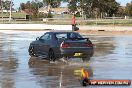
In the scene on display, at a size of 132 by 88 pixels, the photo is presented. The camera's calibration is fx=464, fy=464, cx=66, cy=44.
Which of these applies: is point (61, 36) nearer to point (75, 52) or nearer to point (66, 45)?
point (66, 45)

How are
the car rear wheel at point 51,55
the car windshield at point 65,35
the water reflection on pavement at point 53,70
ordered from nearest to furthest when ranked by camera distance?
the water reflection on pavement at point 53,70
the car rear wheel at point 51,55
the car windshield at point 65,35

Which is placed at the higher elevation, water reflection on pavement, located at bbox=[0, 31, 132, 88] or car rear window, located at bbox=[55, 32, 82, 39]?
car rear window, located at bbox=[55, 32, 82, 39]

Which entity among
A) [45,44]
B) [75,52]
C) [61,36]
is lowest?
[75,52]

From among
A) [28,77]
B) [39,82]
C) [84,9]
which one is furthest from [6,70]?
[84,9]

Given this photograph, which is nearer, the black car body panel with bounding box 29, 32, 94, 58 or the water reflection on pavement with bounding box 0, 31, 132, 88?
the water reflection on pavement with bounding box 0, 31, 132, 88

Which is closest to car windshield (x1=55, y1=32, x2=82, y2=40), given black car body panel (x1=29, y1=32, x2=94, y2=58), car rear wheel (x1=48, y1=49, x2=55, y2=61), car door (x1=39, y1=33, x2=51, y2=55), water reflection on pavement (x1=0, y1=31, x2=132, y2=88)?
black car body panel (x1=29, y1=32, x2=94, y2=58)

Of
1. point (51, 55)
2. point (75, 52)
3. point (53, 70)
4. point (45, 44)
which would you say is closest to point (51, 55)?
point (51, 55)

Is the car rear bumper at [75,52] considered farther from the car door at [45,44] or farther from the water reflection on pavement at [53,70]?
the car door at [45,44]

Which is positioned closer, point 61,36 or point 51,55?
point 51,55

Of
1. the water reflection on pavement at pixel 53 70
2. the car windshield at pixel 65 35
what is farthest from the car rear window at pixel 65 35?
the water reflection on pavement at pixel 53 70

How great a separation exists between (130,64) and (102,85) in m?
6.87

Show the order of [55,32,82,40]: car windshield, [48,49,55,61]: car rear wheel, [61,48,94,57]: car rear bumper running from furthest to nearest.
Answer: [55,32,82,40]: car windshield → [48,49,55,61]: car rear wheel → [61,48,94,57]: car rear bumper

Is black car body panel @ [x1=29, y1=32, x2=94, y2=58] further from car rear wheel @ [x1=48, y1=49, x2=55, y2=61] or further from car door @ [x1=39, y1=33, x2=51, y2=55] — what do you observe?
car rear wheel @ [x1=48, y1=49, x2=55, y2=61]

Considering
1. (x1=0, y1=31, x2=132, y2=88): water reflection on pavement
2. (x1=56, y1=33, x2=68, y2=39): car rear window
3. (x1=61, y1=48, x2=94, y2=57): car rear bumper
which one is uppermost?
(x1=56, y1=33, x2=68, y2=39): car rear window
